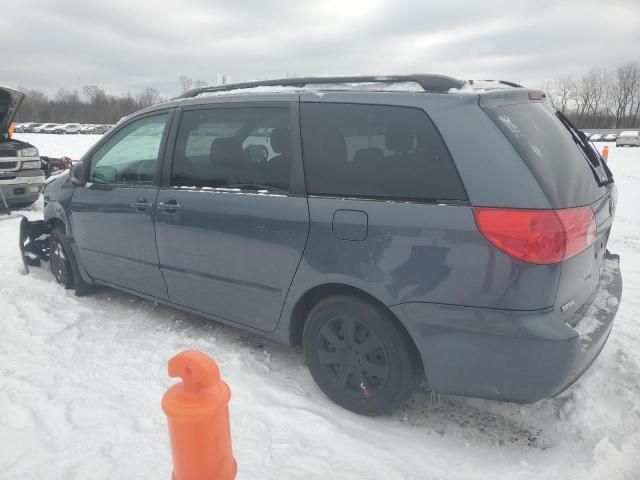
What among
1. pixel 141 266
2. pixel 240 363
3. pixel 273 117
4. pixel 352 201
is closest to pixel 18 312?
pixel 141 266

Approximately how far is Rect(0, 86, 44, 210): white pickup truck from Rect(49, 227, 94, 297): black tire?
15.0 feet

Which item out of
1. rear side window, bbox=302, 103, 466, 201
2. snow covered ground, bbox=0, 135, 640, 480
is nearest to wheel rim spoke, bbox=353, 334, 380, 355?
snow covered ground, bbox=0, 135, 640, 480

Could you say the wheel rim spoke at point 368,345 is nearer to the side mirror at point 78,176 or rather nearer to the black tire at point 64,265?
the side mirror at point 78,176

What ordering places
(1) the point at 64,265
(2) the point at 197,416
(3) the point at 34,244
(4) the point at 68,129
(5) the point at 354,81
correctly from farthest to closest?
(4) the point at 68,129
(3) the point at 34,244
(1) the point at 64,265
(5) the point at 354,81
(2) the point at 197,416

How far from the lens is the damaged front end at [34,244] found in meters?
5.35

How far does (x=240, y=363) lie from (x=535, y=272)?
209 centimetres

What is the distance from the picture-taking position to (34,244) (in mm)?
5398

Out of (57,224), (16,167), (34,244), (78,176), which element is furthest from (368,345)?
(16,167)

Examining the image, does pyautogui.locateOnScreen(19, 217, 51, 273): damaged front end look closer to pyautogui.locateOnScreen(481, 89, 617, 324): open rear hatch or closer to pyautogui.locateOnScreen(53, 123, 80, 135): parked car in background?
pyautogui.locateOnScreen(481, 89, 617, 324): open rear hatch

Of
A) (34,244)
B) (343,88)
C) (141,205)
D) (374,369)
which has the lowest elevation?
(374,369)

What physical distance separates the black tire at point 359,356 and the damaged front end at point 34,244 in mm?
3758

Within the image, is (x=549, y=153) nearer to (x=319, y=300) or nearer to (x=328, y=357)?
(x=319, y=300)

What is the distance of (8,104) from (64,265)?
5070mm

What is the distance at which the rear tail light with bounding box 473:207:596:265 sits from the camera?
2270 mm
